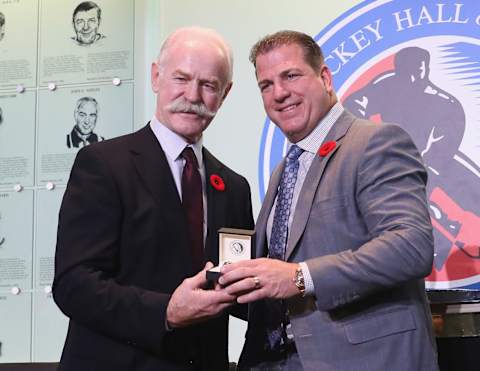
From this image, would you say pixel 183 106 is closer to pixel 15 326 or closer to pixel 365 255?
pixel 365 255

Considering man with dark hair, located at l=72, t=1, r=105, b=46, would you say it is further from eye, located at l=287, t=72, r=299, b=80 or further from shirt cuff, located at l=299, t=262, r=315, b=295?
shirt cuff, located at l=299, t=262, r=315, b=295

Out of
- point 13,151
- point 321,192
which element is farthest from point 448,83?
point 13,151

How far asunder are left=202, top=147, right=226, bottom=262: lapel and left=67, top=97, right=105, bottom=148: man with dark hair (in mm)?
1418

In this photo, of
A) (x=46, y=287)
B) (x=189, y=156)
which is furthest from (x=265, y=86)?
(x=46, y=287)

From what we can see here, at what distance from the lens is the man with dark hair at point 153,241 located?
1.88m

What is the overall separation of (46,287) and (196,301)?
2026 millimetres

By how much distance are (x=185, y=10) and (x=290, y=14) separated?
0.52 metres

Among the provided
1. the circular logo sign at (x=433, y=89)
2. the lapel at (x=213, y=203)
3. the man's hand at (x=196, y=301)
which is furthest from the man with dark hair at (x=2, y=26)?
the man's hand at (x=196, y=301)

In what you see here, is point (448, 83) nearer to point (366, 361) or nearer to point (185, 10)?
point (185, 10)

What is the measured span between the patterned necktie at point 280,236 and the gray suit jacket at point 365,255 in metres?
0.09

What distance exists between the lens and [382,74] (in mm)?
3096

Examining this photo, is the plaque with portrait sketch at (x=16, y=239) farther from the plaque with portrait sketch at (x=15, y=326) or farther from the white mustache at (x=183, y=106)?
the white mustache at (x=183, y=106)

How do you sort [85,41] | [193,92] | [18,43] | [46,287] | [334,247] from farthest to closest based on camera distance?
[18,43], [85,41], [46,287], [193,92], [334,247]

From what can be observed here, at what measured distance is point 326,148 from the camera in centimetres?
206
